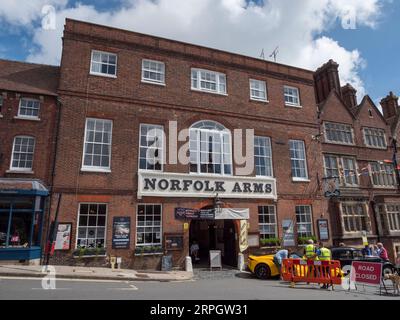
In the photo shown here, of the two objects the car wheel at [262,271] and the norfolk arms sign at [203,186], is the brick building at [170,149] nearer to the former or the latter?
the norfolk arms sign at [203,186]

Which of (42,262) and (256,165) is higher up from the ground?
(256,165)

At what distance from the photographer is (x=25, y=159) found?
13.9 meters

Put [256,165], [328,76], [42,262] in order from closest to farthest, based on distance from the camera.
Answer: [42,262], [256,165], [328,76]

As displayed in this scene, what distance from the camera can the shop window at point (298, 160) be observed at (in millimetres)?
19192

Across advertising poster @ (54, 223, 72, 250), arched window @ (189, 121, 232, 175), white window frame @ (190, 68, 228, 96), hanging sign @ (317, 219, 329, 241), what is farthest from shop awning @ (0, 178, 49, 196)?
hanging sign @ (317, 219, 329, 241)

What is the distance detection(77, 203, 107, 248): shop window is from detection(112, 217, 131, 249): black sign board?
0.50 metres

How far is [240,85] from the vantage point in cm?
1903

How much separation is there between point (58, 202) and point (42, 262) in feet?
8.62

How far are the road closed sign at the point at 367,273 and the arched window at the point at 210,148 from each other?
7.99 metres

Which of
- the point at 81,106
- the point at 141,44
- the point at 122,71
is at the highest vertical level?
the point at 141,44

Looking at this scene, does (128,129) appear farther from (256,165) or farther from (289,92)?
(289,92)

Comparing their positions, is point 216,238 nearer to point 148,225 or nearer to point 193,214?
point 193,214

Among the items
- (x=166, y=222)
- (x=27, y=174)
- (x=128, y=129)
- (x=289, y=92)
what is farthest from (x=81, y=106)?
(x=289, y=92)

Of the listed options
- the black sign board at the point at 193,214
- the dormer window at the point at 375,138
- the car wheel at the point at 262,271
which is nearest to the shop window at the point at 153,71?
the black sign board at the point at 193,214
